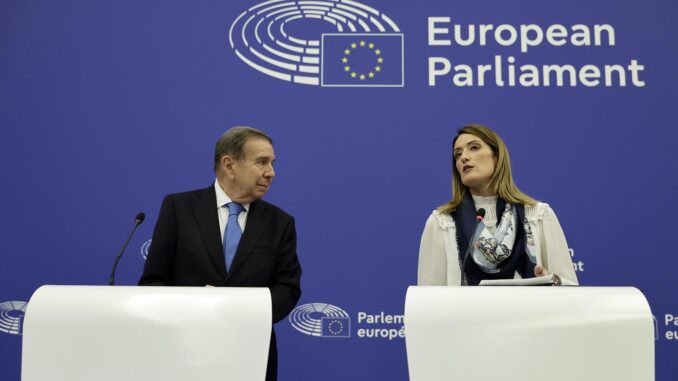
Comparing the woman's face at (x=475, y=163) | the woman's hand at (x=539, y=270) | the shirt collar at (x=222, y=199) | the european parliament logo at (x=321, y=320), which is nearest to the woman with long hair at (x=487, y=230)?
the woman's face at (x=475, y=163)

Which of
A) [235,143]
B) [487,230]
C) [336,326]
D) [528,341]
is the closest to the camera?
[528,341]

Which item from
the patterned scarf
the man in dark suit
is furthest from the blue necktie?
the patterned scarf

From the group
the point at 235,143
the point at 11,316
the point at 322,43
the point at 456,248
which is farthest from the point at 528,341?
the point at 11,316

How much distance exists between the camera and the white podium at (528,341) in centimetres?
200

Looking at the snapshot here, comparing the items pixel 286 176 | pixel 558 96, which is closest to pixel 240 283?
pixel 286 176

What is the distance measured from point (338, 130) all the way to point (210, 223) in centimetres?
140

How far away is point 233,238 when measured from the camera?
296 cm

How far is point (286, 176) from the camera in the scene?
4156 mm

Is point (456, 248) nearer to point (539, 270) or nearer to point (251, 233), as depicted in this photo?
point (539, 270)

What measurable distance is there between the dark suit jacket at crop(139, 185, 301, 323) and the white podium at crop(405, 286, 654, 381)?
2.80 ft

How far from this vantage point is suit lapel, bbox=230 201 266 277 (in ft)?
9.37

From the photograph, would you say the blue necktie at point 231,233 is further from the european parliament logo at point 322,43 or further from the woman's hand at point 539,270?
the european parliament logo at point 322,43

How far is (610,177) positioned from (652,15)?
0.92m

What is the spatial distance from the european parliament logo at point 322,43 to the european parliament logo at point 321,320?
117 cm
